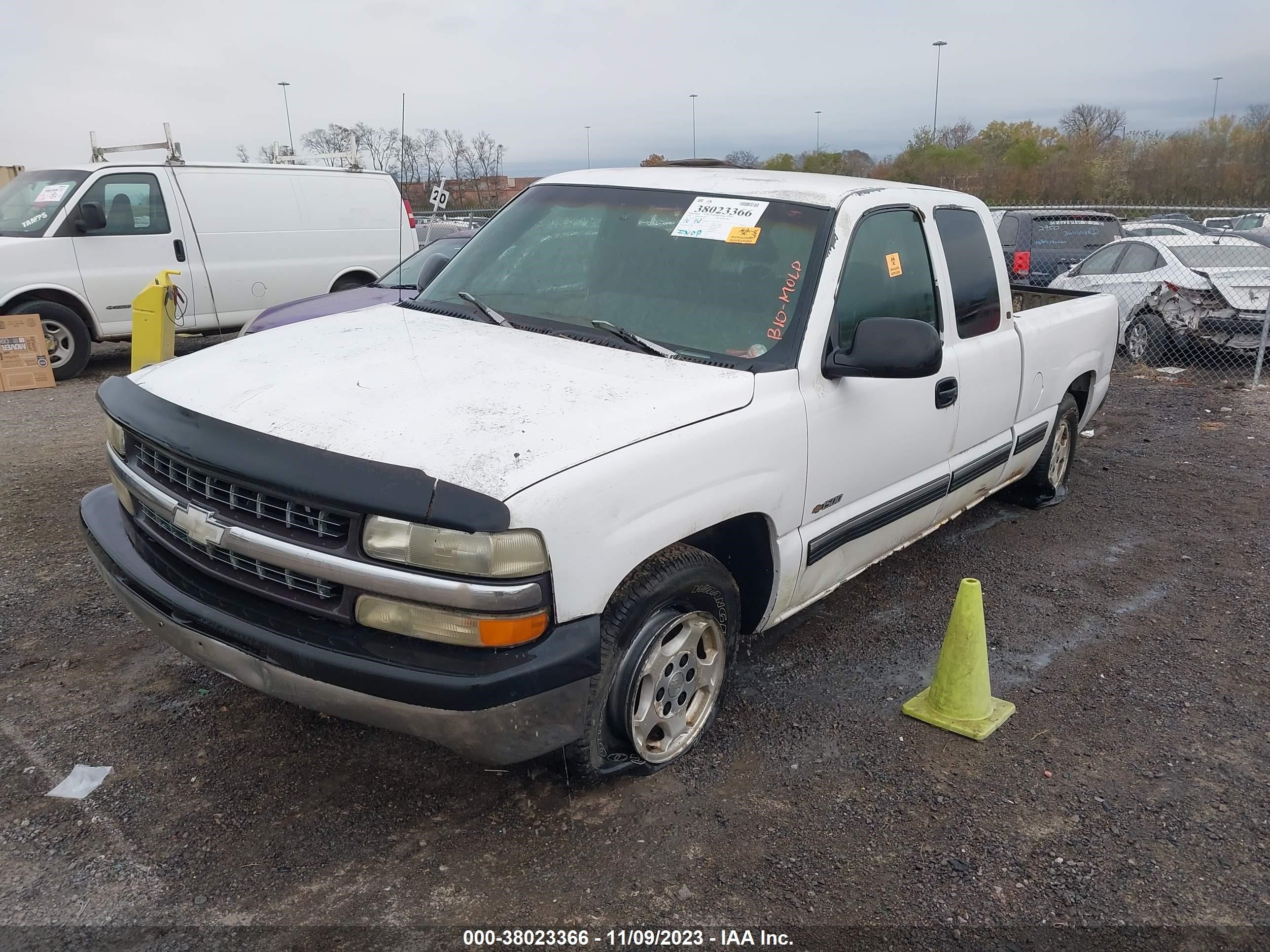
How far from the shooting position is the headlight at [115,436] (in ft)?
10.4

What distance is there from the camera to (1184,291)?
420 inches

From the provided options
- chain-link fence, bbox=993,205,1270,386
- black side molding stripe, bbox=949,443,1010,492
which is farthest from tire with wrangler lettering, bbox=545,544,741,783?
chain-link fence, bbox=993,205,1270,386

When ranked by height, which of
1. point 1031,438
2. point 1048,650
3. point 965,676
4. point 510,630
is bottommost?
point 1048,650

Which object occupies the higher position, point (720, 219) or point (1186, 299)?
point (720, 219)

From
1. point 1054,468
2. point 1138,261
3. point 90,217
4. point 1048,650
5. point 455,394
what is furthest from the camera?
point 1138,261

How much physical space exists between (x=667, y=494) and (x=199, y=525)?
133 cm

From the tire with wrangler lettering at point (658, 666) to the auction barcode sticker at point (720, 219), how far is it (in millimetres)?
1267

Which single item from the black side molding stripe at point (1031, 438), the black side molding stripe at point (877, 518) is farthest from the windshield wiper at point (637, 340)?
the black side molding stripe at point (1031, 438)

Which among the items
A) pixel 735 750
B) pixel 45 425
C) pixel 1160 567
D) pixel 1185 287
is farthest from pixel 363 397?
pixel 1185 287

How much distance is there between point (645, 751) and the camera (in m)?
3.05

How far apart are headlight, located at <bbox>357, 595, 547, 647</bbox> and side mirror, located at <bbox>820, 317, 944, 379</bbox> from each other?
1.47m

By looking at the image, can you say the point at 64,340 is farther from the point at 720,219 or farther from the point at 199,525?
the point at 720,219

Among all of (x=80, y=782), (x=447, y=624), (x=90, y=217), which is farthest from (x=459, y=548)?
(x=90, y=217)

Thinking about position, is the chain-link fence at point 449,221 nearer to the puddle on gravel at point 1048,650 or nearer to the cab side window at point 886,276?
the cab side window at point 886,276
